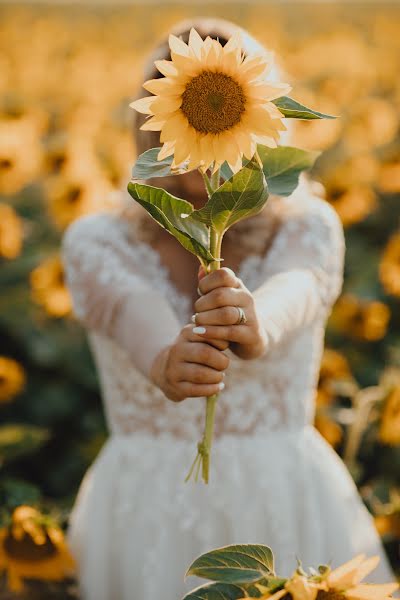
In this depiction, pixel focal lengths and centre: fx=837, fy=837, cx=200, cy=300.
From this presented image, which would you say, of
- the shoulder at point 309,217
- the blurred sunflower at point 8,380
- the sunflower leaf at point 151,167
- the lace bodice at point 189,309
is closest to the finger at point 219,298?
the sunflower leaf at point 151,167

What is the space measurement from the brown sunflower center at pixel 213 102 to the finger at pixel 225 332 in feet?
0.57

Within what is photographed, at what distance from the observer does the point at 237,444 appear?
1.21m

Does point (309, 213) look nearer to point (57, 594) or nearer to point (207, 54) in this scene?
point (207, 54)

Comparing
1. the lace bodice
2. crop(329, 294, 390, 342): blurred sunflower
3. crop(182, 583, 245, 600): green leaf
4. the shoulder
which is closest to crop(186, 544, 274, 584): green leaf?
crop(182, 583, 245, 600): green leaf

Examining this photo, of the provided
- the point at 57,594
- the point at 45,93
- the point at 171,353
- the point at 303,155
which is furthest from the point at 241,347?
the point at 45,93

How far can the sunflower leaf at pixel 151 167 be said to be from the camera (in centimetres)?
62

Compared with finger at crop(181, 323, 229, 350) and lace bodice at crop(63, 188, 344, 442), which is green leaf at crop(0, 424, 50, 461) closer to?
lace bodice at crop(63, 188, 344, 442)

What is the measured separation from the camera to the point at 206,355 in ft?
2.32

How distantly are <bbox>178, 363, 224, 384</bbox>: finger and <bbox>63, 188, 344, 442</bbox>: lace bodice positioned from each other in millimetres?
322

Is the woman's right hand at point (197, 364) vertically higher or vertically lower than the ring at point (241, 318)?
lower

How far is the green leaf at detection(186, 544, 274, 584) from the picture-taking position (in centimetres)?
61

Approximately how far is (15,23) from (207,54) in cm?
490

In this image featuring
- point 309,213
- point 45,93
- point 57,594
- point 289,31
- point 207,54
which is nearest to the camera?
point 207,54

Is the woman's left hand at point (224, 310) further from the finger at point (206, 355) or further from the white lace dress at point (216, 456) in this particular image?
the white lace dress at point (216, 456)
